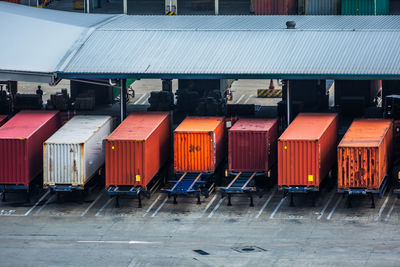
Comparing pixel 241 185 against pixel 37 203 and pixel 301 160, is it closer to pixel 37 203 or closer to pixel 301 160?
pixel 301 160

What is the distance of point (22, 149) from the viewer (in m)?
61.3

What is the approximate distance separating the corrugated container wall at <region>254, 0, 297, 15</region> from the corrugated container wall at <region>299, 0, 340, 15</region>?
6.01 feet

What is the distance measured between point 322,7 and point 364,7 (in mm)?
3006

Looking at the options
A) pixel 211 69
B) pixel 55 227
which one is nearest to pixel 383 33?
pixel 211 69

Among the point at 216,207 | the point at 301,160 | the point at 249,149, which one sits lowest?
the point at 216,207

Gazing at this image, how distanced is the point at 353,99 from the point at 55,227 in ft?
83.3

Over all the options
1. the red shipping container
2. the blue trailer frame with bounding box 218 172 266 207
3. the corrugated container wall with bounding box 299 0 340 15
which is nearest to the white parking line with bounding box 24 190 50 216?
the red shipping container

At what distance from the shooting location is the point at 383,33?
221 ft

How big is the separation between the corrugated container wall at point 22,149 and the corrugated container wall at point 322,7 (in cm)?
2375

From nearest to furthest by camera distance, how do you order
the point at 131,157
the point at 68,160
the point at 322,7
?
the point at 131,157 → the point at 68,160 → the point at 322,7

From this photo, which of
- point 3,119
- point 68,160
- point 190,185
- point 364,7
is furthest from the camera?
point 364,7

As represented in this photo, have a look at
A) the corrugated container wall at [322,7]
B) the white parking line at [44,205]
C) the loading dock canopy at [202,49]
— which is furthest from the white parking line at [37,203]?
the corrugated container wall at [322,7]

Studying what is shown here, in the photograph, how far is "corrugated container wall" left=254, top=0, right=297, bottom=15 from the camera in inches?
3182

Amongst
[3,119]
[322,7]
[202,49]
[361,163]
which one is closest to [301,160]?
[361,163]
